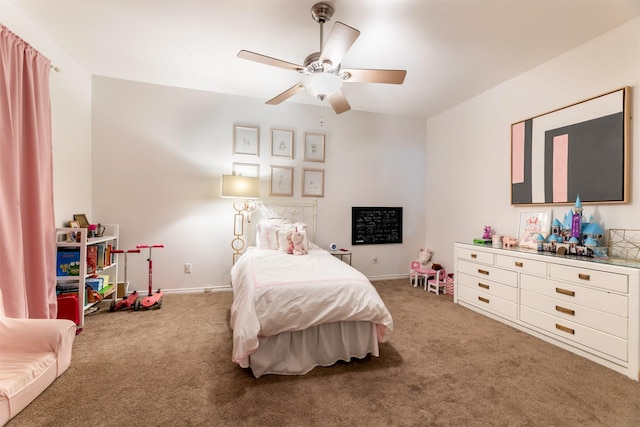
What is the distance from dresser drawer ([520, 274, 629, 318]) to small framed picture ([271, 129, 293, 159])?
3.21 m

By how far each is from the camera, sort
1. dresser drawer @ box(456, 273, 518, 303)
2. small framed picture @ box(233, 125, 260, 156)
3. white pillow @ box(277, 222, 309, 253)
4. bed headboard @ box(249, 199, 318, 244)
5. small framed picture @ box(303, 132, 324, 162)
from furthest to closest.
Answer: small framed picture @ box(303, 132, 324, 162) < bed headboard @ box(249, 199, 318, 244) < small framed picture @ box(233, 125, 260, 156) < white pillow @ box(277, 222, 309, 253) < dresser drawer @ box(456, 273, 518, 303)

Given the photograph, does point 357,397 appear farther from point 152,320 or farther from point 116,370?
point 152,320

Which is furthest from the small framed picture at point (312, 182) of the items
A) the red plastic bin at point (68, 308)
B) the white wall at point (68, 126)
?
the red plastic bin at point (68, 308)

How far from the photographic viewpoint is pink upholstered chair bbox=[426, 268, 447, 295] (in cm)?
387

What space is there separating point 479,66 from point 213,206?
3646mm

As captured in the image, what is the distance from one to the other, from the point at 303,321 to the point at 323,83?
1800mm

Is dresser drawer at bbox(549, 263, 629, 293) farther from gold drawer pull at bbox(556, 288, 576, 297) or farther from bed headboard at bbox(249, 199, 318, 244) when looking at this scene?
bed headboard at bbox(249, 199, 318, 244)

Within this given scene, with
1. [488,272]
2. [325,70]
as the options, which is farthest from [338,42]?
[488,272]

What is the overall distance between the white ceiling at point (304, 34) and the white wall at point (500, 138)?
0.56ft

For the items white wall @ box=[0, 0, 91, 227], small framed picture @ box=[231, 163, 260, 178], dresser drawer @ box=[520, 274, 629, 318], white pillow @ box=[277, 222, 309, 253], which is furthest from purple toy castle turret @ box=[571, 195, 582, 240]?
white wall @ box=[0, 0, 91, 227]

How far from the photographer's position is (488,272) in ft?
9.95

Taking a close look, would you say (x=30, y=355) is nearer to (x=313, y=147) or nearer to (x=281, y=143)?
(x=281, y=143)

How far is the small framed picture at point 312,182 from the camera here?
4.15 metres

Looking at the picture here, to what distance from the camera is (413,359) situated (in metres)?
2.13
